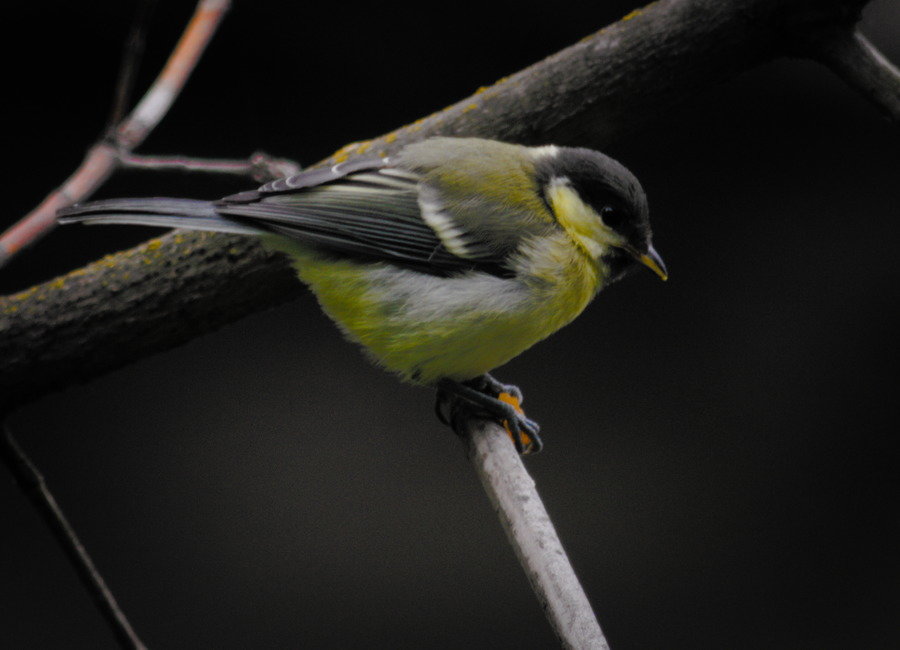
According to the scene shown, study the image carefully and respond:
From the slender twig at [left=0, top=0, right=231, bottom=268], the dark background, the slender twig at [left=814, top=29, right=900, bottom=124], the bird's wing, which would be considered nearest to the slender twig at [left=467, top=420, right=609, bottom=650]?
the bird's wing

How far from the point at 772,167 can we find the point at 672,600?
54.9 inches

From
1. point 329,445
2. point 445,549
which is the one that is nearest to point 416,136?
point 329,445

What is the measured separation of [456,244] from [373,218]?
18 centimetres

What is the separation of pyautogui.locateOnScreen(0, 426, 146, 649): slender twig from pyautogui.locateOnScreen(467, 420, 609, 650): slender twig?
0.71 metres

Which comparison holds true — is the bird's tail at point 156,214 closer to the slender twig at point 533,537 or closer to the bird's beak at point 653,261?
the slender twig at point 533,537

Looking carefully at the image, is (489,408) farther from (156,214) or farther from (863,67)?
(863,67)

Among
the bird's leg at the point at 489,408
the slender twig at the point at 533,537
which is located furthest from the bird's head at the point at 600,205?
the slender twig at the point at 533,537

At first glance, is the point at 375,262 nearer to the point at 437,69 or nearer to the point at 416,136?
the point at 416,136

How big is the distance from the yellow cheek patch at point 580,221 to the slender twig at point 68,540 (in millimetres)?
1161

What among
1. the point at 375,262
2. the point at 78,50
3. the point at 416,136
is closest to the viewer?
the point at 375,262

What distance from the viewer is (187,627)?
298cm

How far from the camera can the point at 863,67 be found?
6.27ft

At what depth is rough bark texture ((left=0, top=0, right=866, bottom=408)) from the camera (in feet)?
6.68

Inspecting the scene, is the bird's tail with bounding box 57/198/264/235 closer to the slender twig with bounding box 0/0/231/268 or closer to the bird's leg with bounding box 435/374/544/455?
the slender twig with bounding box 0/0/231/268
